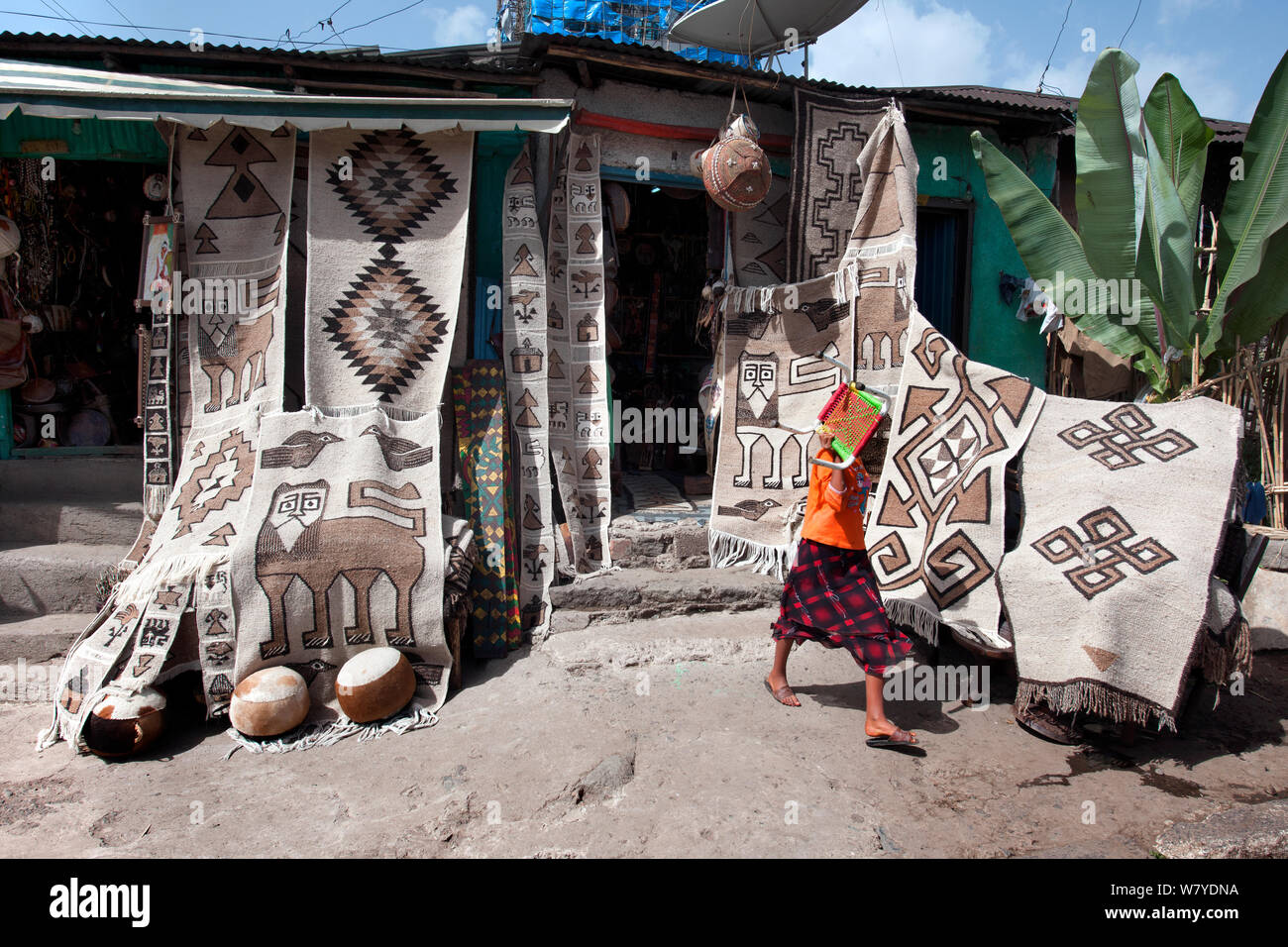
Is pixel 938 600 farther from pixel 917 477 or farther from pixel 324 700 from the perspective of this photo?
pixel 324 700

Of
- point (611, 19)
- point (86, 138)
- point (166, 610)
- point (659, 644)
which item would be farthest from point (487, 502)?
point (611, 19)

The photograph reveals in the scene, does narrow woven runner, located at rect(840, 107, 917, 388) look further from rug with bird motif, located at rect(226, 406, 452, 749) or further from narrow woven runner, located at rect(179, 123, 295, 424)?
narrow woven runner, located at rect(179, 123, 295, 424)

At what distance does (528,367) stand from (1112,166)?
3910 millimetres

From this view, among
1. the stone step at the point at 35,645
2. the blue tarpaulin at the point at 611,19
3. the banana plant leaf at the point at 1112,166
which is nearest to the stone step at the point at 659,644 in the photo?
the stone step at the point at 35,645

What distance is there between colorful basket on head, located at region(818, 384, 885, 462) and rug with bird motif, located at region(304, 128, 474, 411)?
2.41 m

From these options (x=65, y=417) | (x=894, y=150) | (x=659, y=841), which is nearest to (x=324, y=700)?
(x=659, y=841)

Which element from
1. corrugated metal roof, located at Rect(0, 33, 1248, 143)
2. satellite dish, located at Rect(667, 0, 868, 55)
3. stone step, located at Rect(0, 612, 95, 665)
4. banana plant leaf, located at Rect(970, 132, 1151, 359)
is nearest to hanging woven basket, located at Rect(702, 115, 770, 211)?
corrugated metal roof, located at Rect(0, 33, 1248, 143)

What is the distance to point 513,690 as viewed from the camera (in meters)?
4.16

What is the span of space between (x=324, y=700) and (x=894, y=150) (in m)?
5.20

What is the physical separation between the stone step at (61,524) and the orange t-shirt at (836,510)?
4285 mm

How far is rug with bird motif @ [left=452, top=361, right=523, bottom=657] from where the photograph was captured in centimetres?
458

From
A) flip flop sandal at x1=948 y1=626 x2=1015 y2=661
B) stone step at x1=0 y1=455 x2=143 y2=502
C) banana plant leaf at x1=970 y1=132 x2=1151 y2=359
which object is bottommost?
flip flop sandal at x1=948 y1=626 x2=1015 y2=661

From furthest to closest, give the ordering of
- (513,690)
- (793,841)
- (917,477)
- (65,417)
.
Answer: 1. (65,417)
2. (917,477)
3. (513,690)
4. (793,841)

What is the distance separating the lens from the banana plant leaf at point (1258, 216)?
469cm
